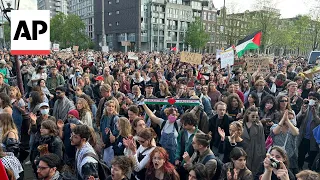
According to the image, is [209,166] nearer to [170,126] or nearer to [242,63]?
[170,126]

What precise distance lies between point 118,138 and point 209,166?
60.7 inches

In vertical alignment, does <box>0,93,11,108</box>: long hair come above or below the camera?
above

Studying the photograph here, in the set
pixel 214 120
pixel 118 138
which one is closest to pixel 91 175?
pixel 118 138

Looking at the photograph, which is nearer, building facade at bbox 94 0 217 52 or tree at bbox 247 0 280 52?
tree at bbox 247 0 280 52

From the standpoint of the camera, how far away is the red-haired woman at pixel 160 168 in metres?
3.62

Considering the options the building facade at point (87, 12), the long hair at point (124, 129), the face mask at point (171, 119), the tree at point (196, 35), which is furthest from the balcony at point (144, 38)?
the long hair at point (124, 129)

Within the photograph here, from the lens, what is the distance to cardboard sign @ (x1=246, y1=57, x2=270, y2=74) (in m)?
10.4

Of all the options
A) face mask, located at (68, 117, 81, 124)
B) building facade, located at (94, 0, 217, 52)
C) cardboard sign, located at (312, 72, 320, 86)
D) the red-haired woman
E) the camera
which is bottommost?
the red-haired woman

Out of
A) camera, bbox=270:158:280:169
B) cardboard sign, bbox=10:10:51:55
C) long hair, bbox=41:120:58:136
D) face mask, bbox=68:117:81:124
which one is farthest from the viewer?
cardboard sign, bbox=10:10:51:55

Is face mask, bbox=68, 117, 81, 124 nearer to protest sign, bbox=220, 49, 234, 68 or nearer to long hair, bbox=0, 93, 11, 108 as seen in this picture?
long hair, bbox=0, 93, 11, 108

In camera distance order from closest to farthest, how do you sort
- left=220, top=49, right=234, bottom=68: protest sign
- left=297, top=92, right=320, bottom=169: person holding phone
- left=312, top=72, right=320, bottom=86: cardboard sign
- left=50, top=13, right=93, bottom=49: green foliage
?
left=297, top=92, right=320, bottom=169: person holding phone
left=312, top=72, right=320, bottom=86: cardboard sign
left=220, top=49, right=234, bottom=68: protest sign
left=50, top=13, right=93, bottom=49: green foliage

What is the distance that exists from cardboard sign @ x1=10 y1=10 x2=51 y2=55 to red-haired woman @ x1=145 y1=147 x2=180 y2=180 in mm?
2854

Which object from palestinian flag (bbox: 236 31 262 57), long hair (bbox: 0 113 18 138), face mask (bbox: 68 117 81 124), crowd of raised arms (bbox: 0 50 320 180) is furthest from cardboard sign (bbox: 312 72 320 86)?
long hair (bbox: 0 113 18 138)

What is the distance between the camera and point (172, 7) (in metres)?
67.1
